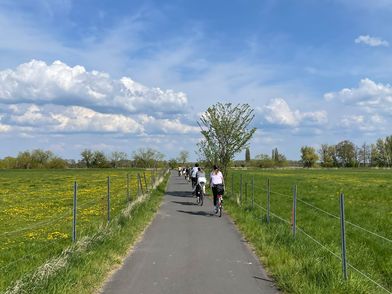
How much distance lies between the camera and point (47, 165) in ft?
511

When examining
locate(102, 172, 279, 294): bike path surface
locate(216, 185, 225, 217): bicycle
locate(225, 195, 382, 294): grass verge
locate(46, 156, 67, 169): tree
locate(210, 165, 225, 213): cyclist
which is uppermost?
locate(46, 156, 67, 169): tree

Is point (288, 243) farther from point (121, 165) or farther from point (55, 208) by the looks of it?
point (121, 165)

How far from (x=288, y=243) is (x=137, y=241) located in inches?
142

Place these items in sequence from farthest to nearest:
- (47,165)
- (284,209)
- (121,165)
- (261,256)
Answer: (121,165), (47,165), (284,209), (261,256)

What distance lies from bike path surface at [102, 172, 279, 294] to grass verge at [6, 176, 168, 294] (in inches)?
10.1

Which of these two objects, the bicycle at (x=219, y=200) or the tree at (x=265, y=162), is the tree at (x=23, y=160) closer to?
the tree at (x=265, y=162)

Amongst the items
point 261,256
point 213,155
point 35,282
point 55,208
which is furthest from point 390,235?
point 213,155

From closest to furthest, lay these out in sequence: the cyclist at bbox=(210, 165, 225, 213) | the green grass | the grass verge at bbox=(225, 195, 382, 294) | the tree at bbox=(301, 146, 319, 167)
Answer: the grass verge at bbox=(225, 195, 382, 294) → the green grass → the cyclist at bbox=(210, 165, 225, 213) → the tree at bbox=(301, 146, 319, 167)

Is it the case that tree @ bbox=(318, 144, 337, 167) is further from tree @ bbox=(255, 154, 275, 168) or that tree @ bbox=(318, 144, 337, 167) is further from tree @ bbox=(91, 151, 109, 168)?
tree @ bbox=(91, 151, 109, 168)

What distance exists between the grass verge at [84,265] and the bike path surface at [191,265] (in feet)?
0.85

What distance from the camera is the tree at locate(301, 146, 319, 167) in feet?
595

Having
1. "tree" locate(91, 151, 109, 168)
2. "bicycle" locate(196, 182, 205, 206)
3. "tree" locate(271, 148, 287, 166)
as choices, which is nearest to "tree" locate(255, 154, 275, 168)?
"tree" locate(271, 148, 287, 166)

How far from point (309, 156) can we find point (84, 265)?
586 feet

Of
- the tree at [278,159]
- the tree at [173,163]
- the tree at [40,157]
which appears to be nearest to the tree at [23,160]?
the tree at [40,157]
